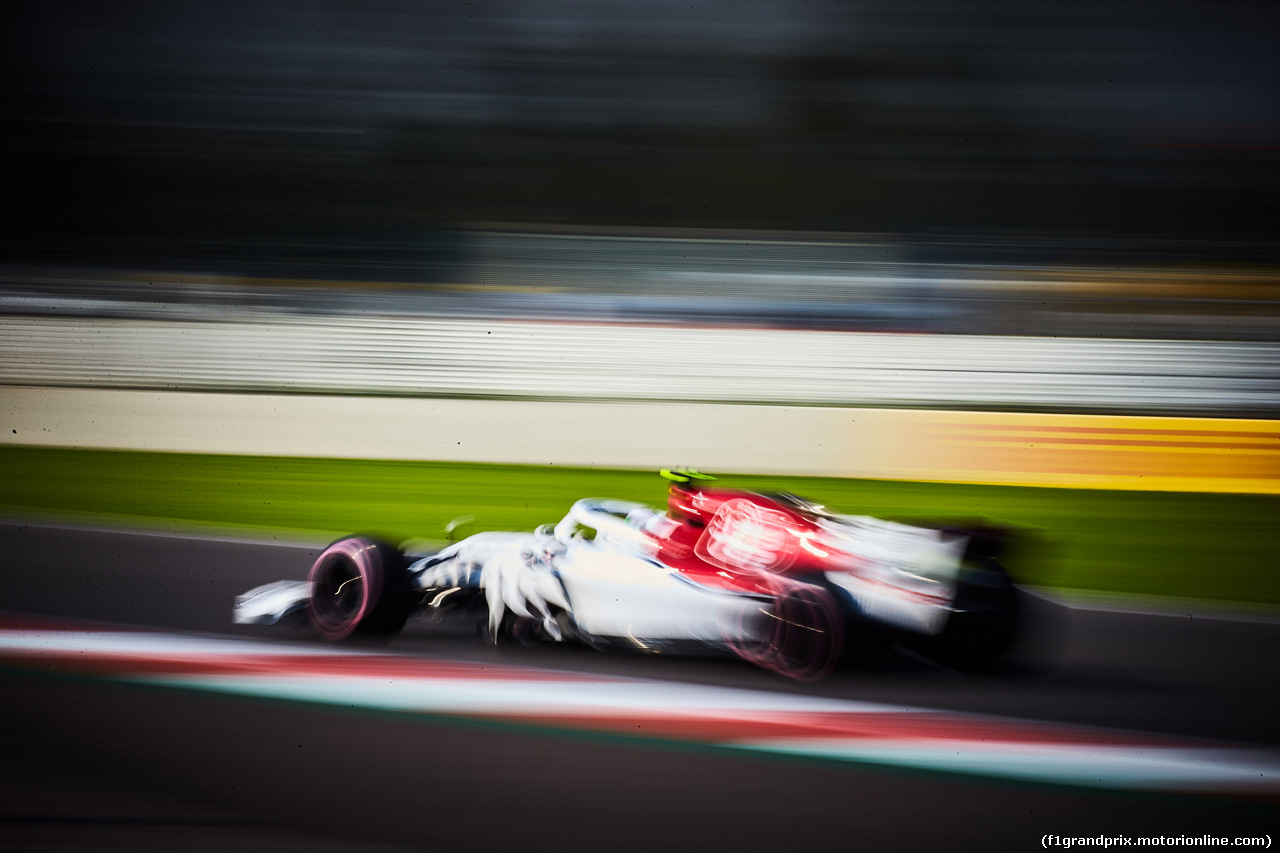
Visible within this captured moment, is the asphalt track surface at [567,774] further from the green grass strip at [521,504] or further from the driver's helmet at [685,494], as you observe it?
the green grass strip at [521,504]

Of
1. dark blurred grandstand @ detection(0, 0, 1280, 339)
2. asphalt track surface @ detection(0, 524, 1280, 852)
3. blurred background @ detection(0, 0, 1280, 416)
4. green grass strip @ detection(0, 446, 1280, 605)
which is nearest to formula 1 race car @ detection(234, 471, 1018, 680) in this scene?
asphalt track surface @ detection(0, 524, 1280, 852)

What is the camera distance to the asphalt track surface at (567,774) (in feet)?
7.14

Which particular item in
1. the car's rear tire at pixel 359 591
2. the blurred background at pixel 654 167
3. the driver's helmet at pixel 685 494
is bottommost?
the car's rear tire at pixel 359 591

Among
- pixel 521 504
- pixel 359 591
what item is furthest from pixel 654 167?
pixel 359 591

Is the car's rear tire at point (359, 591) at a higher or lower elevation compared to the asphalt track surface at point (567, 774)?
higher

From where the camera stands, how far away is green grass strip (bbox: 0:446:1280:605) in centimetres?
496

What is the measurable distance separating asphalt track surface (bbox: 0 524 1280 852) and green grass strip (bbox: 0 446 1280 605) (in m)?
1.53

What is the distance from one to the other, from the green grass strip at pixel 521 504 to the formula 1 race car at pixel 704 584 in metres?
1.96

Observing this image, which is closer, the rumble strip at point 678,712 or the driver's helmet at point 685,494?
the rumble strip at point 678,712

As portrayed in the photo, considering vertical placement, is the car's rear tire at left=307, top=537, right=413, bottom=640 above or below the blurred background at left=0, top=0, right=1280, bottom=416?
below

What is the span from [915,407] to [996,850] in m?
3.91

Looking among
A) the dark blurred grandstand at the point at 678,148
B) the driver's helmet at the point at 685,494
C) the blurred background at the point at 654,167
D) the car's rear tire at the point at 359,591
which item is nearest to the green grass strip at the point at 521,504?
the blurred background at the point at 654,167

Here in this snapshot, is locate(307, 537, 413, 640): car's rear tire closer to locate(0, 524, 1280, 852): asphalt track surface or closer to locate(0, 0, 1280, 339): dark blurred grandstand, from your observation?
locate(0, 524, 1280, 852): asphalt track surface

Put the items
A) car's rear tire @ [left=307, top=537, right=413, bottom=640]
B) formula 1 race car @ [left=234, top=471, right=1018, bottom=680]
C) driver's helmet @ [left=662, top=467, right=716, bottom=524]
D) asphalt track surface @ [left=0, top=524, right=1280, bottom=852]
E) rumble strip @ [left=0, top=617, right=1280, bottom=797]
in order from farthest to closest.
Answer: car's rear tire @ [left=307, top=537, right=413, bottom=640], driver's helmet @ [left=662, top=467, right=716, bottom=524], formula 1 race car @ [left=234, top=471, right=1018, bottom=680], rumble strip @ [left=0, top=617, right=1280, bottom=797], asphalt track surface @ [left=0, top=524, right=1280, bottom=852]
